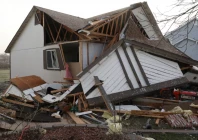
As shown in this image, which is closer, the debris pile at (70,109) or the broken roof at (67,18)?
the debris pile at (70,109)

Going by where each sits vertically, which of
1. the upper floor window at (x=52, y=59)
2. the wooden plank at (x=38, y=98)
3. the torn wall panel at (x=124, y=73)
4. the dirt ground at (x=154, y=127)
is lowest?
the dirt ground at (x=154, y=127)

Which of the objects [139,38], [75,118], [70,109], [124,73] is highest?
[139,38]

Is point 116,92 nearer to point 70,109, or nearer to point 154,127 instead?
point 70,109

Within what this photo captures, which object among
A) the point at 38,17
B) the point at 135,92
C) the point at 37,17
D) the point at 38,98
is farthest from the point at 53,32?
the point at 135,92

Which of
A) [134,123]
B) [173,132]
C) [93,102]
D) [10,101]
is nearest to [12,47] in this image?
[10,101]

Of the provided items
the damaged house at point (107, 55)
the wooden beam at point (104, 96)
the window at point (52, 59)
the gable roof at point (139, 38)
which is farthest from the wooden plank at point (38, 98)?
the gable roof at point (139, 38)

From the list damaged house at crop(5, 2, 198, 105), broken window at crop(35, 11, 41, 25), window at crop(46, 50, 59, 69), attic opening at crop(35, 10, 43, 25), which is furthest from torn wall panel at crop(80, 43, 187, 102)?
broken window at crop(35, 11, 41, 25)

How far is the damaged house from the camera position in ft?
32.4

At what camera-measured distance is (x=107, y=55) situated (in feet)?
33.4

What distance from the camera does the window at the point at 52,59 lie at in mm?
14130

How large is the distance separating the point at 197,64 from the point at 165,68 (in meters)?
2.19

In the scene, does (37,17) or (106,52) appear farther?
(37,17)

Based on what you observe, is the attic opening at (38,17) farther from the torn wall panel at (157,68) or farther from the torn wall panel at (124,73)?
the torn wall panel at (157,68)

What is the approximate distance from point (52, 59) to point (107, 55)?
578 cm
